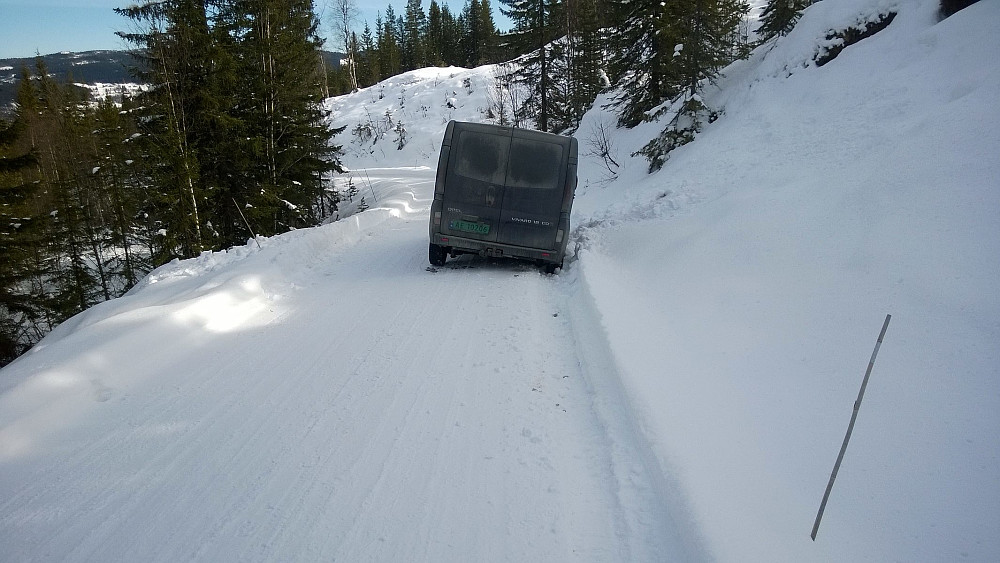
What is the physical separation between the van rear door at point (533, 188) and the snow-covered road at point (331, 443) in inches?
80.7

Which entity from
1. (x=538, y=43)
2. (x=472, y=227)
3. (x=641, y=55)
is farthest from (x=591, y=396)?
(x=538, y=43)

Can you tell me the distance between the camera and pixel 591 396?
429cm

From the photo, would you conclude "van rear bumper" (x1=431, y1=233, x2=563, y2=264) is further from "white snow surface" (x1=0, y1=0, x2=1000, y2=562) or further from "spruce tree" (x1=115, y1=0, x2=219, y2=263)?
"spruce tree" (x1=115, y1=0, x2=219, y2=263)

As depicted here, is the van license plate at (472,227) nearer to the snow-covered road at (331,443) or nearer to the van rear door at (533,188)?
the van rear door at (533,188)

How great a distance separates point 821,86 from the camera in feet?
36.0

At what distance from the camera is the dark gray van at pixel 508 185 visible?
7984 mm

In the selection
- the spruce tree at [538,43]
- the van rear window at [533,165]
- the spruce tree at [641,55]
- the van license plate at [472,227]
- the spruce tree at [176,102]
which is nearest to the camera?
the van rear window at [533,165]

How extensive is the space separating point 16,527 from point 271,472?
1.35 metres

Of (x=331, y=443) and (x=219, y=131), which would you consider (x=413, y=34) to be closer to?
(x=219, y=131)

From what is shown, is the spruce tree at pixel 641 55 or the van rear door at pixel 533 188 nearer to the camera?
the van rear door at pixel 533 188

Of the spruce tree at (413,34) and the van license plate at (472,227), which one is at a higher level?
the spruce tree at (413,34)

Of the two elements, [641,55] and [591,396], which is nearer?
[591,396]

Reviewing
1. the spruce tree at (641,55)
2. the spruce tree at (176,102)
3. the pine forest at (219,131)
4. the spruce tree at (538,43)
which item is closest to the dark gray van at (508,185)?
the pine forest at (219,131)

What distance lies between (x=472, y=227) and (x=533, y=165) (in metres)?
1.44
